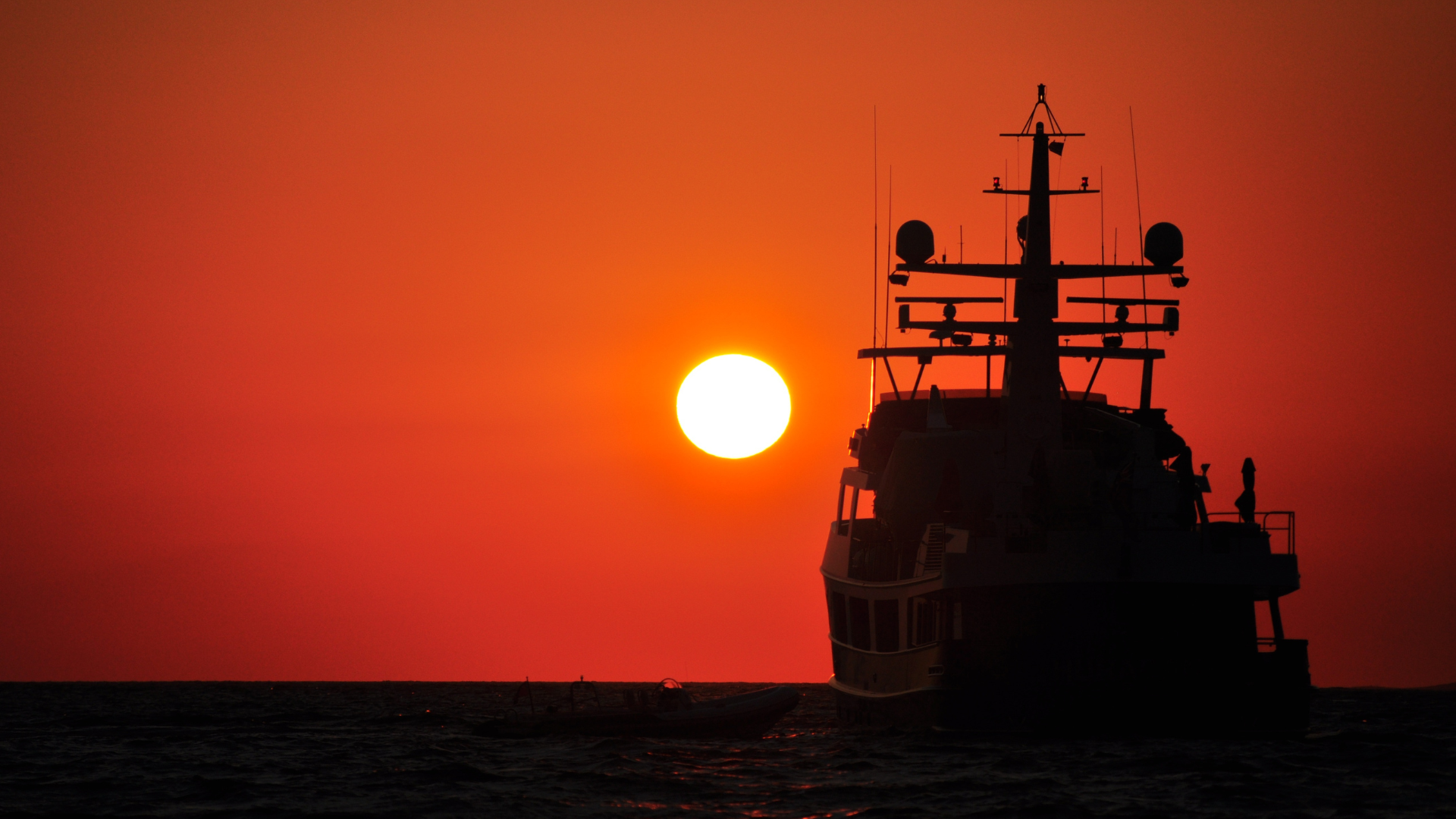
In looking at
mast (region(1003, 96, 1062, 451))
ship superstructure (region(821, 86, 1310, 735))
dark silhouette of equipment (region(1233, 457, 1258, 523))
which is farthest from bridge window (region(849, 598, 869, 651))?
dark silhouette of equipment (region(1233, 457, 1258, 523))

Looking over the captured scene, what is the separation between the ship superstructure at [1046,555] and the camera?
33094mm

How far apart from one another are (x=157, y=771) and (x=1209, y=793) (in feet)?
92.0


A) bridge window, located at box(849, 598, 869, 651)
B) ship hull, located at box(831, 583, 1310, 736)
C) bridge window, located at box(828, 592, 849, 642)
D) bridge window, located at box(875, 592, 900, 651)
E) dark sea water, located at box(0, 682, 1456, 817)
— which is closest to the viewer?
dark sea water, located at box(0, 682, 1456, 817)

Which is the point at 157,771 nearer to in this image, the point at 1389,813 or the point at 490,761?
the point at 490,761

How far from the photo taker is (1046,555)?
33.3 m

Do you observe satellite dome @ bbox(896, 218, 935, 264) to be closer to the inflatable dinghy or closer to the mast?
the mast

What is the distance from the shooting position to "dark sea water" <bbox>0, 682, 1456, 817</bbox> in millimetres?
28328

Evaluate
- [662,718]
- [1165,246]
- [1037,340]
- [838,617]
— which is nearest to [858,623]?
[838,617]

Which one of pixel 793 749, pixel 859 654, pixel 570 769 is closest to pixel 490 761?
pixel 570 769

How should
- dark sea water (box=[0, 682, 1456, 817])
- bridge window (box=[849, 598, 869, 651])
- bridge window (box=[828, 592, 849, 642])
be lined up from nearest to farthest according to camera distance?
dark sea water (box=[0, 682, 1456, 817]) < bridge window (box=[849, 598, 869, 651]) < bridge window (box=[828, 592, 849, 642])

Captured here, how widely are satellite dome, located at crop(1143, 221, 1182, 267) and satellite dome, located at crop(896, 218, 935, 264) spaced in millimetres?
6242

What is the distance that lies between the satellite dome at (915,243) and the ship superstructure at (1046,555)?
0.06 metres


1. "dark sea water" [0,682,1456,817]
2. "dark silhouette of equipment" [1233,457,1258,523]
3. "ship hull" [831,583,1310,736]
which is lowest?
"dark sea water" [0,682,1456,817]

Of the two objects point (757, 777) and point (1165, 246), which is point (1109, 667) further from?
point (1165, 246)
